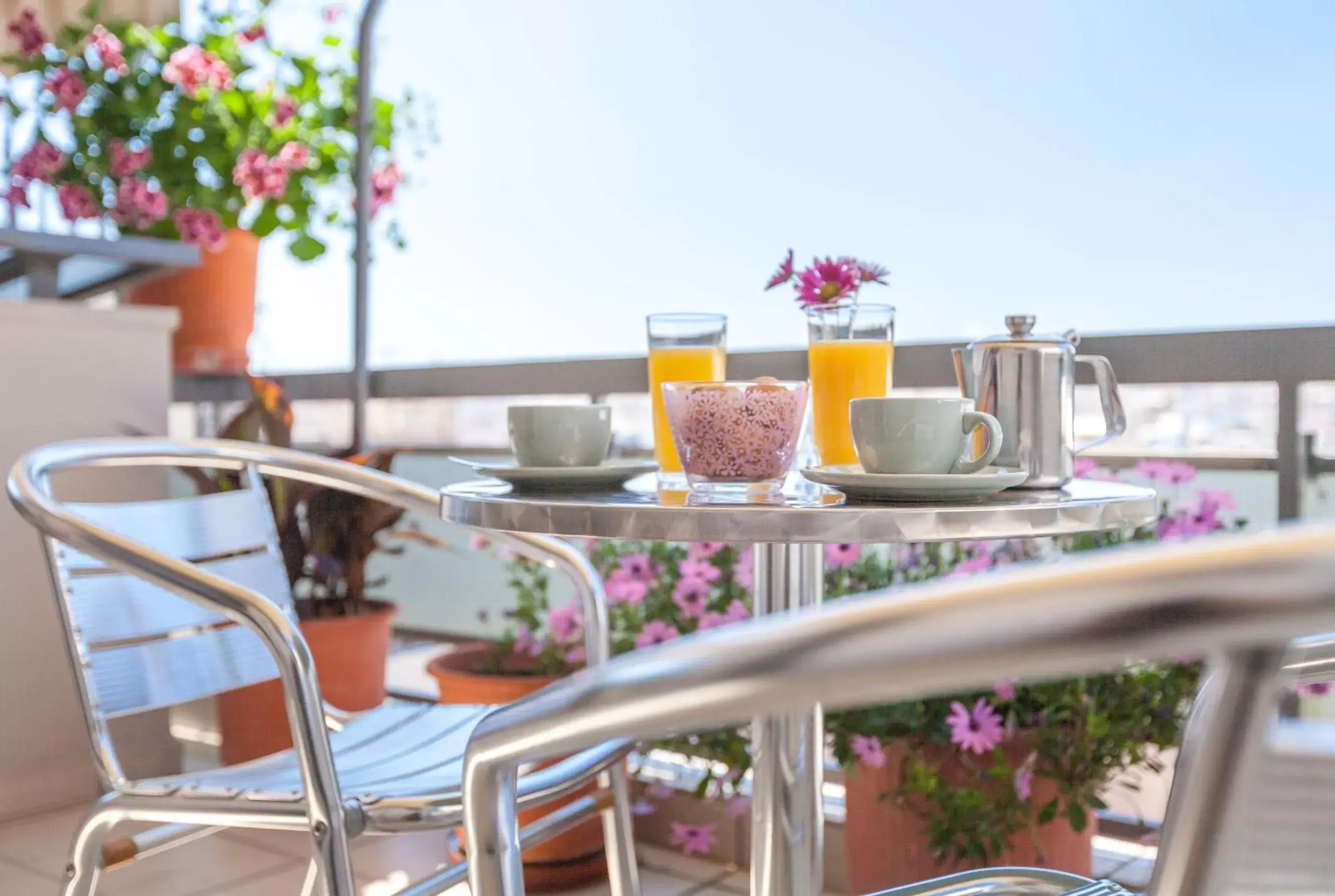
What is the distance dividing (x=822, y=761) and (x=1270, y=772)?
0.81m

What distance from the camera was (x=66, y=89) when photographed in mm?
2645

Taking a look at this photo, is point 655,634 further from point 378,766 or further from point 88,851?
point 88,851

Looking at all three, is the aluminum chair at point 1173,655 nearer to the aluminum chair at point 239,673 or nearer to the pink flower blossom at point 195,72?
the aluminum chair at point 239,673

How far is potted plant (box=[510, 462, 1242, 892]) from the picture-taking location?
5.16 feet

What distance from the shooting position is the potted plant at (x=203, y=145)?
2.71 metres

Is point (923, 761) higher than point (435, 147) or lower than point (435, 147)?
lower

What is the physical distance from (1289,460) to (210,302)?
233cm

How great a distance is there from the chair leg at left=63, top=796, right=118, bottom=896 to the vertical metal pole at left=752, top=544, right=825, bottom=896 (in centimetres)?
60

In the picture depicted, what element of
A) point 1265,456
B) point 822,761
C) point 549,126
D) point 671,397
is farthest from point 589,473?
point 549,126

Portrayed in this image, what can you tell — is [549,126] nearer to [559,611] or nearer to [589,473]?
[559,611]

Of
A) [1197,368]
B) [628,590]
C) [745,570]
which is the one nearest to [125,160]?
[628,590]

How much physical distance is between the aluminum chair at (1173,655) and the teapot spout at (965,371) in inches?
31.1

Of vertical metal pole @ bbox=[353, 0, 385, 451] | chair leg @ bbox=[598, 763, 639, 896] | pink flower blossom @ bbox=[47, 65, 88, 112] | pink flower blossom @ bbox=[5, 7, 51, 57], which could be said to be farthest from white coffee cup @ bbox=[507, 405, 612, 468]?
pink flower blossom @ bbox=[5, 7, 51, 57]

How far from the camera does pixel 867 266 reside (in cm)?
118
